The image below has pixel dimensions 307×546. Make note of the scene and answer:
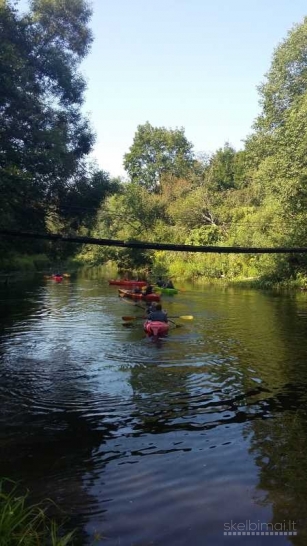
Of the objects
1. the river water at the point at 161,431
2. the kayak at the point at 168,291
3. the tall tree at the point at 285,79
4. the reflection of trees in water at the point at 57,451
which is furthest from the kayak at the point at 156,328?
the tall tree at the point at 285,79

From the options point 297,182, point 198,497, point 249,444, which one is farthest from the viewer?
point 297,182

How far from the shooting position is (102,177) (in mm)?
20625

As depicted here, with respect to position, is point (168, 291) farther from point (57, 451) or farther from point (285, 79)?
point (57, 451)

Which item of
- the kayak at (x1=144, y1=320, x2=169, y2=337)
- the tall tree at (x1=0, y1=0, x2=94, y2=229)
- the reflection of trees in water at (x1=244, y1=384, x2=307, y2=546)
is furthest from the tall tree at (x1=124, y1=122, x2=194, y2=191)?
the reflection of trees in water at (x1=244, y1=384, x2=307, y2=546)

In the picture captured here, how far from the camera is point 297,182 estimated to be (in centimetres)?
2447

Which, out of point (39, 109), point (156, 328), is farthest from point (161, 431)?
point (39, 109)

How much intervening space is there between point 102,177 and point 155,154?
202 ft

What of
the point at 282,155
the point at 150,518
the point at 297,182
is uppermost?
the point at 282,155

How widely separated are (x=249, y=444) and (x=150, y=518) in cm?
257

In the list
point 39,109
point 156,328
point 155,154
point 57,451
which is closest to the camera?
point 57,451

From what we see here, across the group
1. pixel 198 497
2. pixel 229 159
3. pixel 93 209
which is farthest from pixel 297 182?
pixel 229 159

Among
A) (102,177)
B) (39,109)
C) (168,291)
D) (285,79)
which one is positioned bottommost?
(168,291)

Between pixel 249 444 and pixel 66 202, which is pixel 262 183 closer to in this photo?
pixel 66 202

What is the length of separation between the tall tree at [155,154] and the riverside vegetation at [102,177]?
24253 mm
